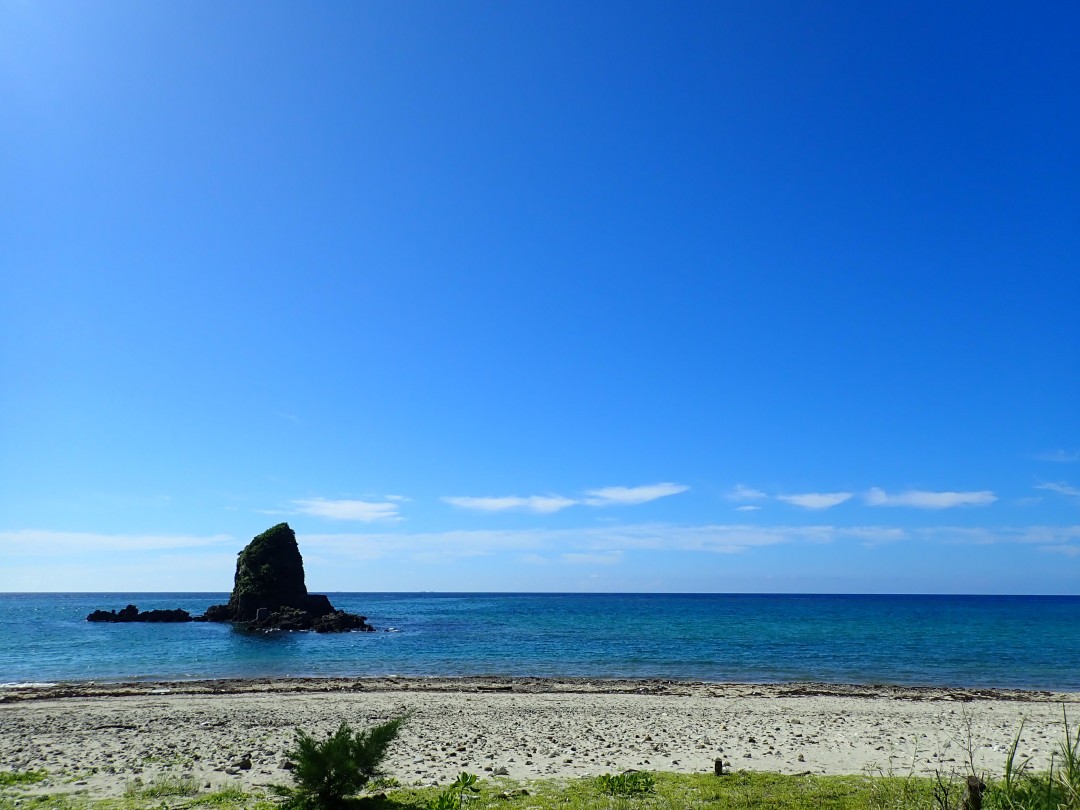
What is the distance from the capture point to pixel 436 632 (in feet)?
255

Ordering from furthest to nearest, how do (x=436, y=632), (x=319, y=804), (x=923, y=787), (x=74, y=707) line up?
(x=436, y=632), (x=74, y=707), (x=923, y=787), (x=319, y=804)

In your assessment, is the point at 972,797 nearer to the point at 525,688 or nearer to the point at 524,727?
the point at 524,727

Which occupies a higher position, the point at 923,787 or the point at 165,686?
the point at 923,787

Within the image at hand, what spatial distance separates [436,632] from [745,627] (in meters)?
39.3

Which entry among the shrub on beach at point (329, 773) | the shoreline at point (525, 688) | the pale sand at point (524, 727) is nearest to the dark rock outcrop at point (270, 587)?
the shoreline at point (525, 688)

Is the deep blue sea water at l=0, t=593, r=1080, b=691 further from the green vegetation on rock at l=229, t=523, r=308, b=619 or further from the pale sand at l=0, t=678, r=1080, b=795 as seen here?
the green vegetation on rock at l=229, t=523, r=308, b=619

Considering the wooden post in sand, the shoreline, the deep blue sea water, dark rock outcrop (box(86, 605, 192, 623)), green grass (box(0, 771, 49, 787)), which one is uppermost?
the wooden post in sand

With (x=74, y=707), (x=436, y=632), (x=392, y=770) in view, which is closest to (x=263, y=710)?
(x=74, y=707)

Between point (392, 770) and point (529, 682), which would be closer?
point (392, 770)

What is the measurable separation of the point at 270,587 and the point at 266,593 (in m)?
1.01

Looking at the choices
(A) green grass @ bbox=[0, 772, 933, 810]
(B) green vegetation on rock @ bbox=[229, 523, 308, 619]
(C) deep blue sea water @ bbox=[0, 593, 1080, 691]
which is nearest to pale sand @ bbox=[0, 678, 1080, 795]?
(A) green grass @ bbox=[0, 772, 933, 810]

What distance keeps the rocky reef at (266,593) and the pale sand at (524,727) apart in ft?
202

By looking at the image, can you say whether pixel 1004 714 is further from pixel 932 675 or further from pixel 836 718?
pixel 932 675

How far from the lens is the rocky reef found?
306ft
